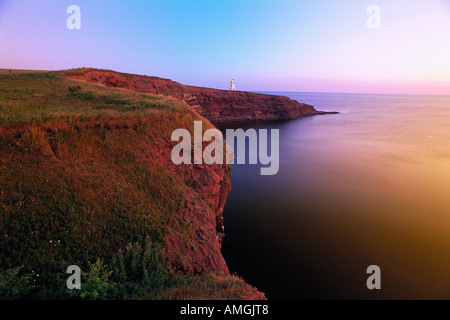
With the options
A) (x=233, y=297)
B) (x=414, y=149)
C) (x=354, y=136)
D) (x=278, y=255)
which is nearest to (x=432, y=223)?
(x=278, y=255)

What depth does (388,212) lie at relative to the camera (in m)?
14.1

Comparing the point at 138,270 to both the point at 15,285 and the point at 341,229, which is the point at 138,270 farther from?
the point at 341,229

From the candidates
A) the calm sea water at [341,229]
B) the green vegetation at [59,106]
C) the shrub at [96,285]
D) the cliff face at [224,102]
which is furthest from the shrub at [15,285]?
the cliff face at [224,102]

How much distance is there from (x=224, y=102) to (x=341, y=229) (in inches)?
2114

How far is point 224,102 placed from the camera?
61094mm

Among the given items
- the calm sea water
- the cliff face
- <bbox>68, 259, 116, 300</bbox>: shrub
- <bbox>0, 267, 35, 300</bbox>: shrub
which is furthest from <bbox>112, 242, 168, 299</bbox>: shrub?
the cliff face

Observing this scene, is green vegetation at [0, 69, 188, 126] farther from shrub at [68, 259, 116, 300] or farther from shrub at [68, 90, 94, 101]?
shrub at [68, 259, 116, 300]

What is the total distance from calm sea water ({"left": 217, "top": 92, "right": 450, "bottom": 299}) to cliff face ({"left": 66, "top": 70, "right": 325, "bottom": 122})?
30.9 meters

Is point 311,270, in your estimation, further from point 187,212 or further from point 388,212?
point 388,212

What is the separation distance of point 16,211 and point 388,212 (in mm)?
19107

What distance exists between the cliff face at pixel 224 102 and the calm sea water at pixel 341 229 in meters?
30.9

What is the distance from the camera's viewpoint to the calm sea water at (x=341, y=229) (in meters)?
9.25

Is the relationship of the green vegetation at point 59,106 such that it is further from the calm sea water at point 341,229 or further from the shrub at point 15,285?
the calm sea water at point 341,229

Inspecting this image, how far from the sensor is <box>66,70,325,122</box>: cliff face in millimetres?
43034
